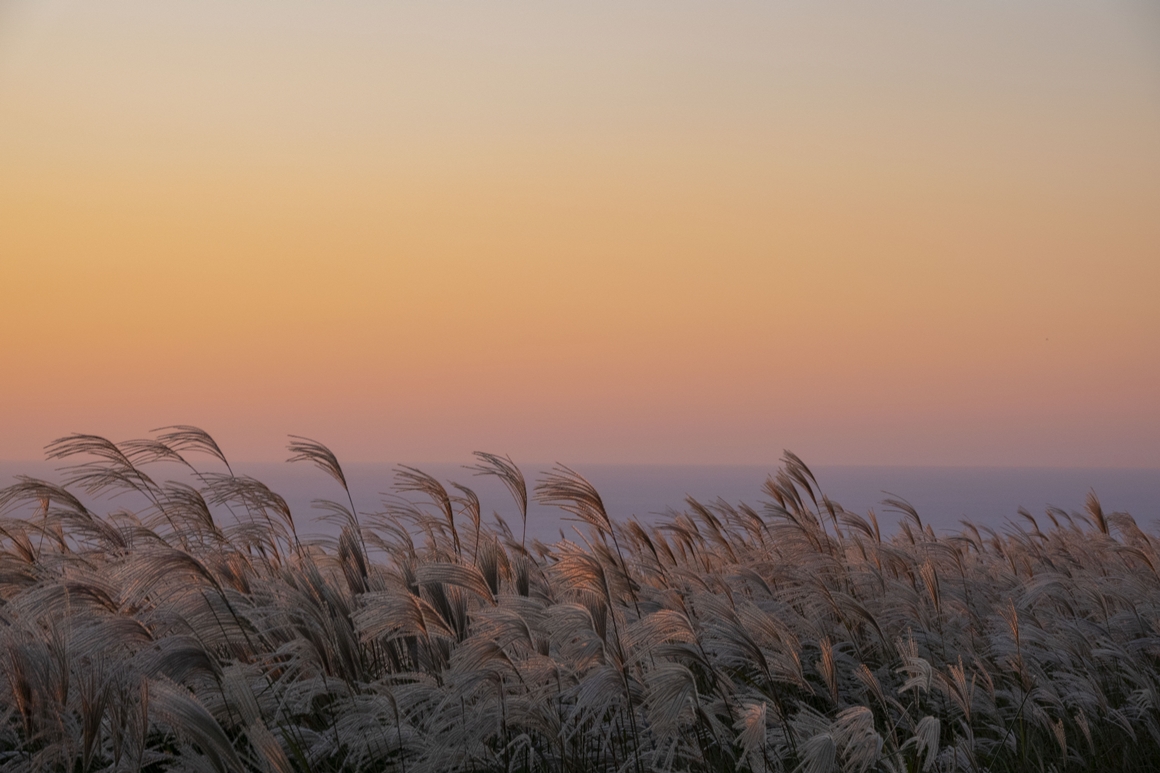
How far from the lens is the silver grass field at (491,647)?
2.58 meters

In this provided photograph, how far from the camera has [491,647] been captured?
2.63 metres

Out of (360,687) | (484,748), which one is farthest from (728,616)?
(360,687)

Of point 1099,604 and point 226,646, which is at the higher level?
point 1099,604

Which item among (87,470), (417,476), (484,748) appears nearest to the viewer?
(484,748)

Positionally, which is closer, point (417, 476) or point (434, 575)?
point (434, 575)

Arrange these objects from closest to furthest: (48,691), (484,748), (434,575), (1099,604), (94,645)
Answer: (48,691)
(94,645)
(434,575)
(484,748)
(1099,604)

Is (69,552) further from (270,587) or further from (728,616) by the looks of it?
(728,616)

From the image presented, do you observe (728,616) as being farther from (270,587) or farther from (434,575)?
(270,587)

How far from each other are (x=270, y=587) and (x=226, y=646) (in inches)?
21.7

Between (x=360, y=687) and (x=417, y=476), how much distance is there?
114cm

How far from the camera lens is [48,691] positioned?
2.36 metres

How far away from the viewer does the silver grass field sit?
258 centimetres

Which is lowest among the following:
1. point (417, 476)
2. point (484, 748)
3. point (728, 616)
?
point (484, 748)

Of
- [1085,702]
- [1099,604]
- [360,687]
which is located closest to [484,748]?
[360,687]
